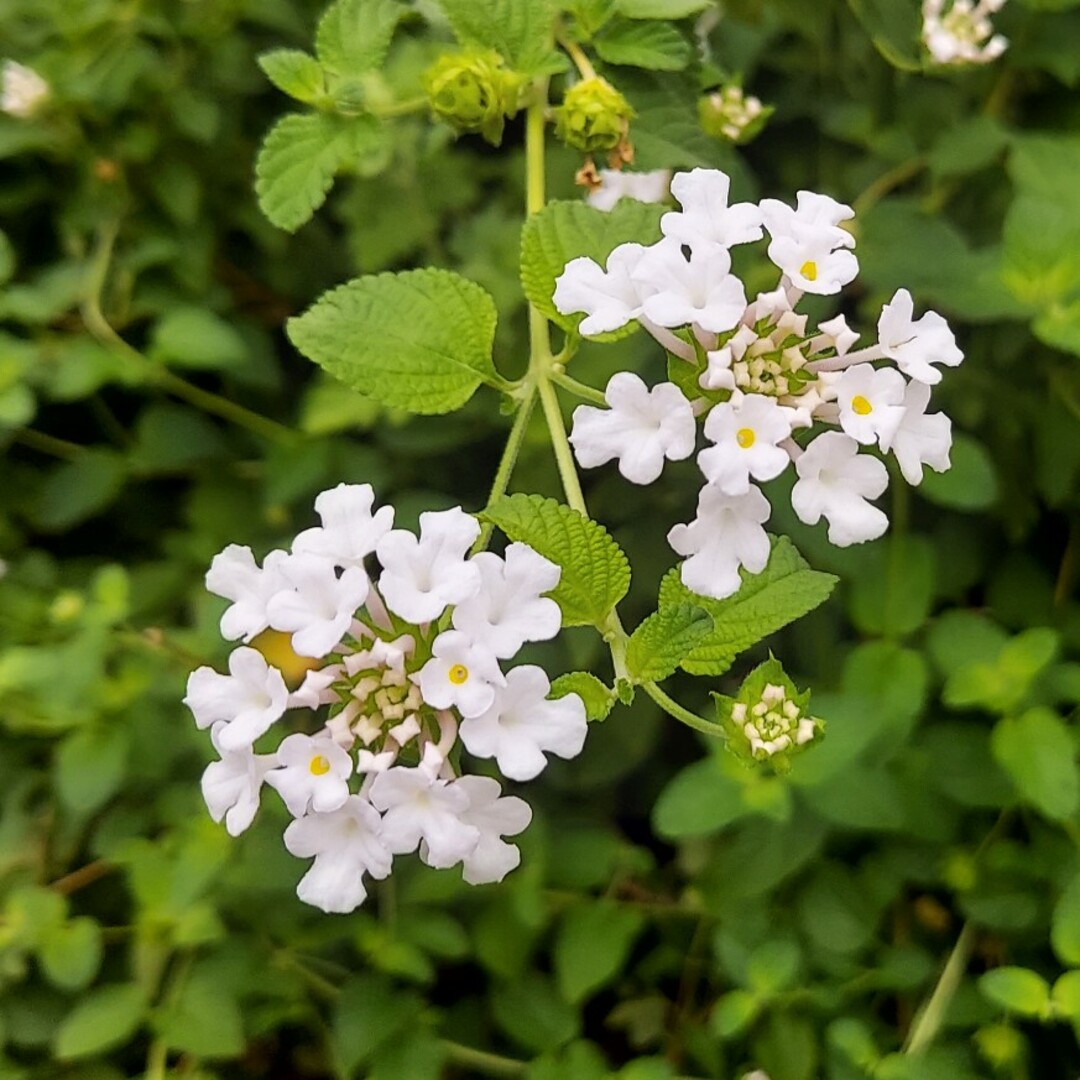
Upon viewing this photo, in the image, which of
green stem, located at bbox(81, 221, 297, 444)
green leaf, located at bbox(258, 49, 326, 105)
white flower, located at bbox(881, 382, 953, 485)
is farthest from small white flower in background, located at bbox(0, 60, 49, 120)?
white flower, located at bbox(881, 382, 953, 485)

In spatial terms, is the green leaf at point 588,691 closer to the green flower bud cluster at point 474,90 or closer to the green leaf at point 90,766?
the green flower bud cluster at point 474,90

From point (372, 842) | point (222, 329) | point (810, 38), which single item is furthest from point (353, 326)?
point (810, 38)

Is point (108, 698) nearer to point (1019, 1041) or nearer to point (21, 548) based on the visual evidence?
point (21, 548)

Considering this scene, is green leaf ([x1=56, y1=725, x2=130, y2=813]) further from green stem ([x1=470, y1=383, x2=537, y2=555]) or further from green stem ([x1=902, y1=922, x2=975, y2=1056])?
green stem ([x1=902, y1=922, x2=975, y2=1056])

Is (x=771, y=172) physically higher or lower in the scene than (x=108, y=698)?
higher

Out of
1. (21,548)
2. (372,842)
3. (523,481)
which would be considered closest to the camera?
(372,842)

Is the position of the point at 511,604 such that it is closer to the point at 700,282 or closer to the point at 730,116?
the point at 700,282

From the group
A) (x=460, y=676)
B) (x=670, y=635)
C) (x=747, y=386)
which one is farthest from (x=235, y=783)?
(x=747, y=386)

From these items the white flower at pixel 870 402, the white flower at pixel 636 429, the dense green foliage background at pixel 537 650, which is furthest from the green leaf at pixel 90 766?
the white flower at pixel 870 402
